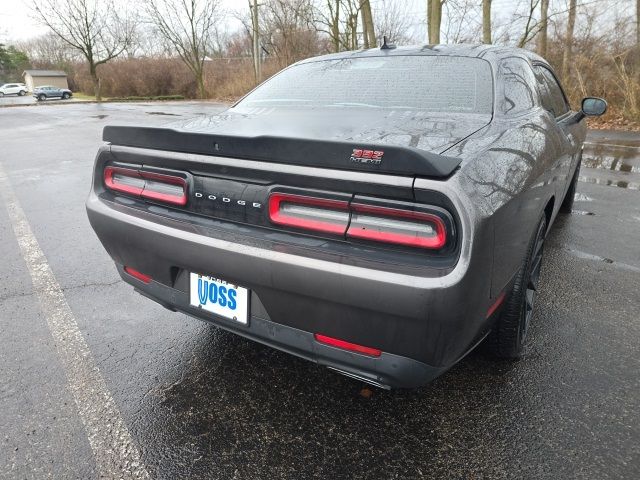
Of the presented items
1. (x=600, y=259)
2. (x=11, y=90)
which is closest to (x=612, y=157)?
(x=600, y=259)

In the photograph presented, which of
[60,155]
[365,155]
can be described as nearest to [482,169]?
[365,155]

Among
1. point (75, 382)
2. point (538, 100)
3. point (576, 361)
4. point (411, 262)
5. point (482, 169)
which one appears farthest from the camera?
point (538, 100)

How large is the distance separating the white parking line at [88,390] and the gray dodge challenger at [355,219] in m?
0.50

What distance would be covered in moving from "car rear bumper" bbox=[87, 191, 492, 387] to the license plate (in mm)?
35

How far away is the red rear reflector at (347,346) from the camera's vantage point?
5.09ft

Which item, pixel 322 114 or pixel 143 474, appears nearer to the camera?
pixel 143 474

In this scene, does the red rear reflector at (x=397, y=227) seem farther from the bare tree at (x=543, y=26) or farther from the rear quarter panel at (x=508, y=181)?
the bare tree at (x=543, y=26)

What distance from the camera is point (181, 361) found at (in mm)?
2287

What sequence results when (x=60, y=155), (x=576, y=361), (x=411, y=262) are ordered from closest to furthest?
(x=411, y=262) < (x=576, y=361) < (x=60, y=155)

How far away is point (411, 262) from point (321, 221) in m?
0.34

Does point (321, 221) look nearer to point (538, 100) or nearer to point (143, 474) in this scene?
point (143, 474)

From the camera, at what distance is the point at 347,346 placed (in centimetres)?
159

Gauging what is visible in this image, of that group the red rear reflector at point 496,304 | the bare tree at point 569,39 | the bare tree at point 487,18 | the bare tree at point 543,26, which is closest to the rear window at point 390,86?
the red rear reflector at point 496,304

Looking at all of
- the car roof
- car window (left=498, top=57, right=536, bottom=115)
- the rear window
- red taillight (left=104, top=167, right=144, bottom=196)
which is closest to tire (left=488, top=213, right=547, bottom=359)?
car window (left=498, top=57, right=536, bottom=115)
